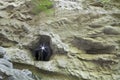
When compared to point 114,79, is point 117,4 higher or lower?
higher

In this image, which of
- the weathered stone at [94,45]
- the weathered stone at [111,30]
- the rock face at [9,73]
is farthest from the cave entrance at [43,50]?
the weathered stone at [111,30]

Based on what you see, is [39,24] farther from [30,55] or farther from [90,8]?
[90,8]

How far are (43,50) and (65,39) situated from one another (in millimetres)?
522

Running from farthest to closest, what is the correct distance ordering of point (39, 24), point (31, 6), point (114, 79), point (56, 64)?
point (31, 6) < point (39, 24) < point (56, 64) < point (114, 79)

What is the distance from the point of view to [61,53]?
5.69 meters

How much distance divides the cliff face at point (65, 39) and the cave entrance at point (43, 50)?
4 centimetres

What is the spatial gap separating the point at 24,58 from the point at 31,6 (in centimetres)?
150

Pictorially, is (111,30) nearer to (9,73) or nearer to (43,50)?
(43,50)

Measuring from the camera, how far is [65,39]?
19.1 ft

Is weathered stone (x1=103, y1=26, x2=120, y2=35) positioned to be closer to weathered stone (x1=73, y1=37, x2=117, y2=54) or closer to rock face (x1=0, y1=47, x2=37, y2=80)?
weathered stone (x1=73, y1=37, x2=117, y2=54)

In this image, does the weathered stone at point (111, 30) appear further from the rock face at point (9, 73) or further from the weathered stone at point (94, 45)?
the rock face at point (9, 73)

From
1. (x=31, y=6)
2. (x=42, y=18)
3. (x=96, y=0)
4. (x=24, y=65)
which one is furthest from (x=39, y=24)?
(x=96, y=0)

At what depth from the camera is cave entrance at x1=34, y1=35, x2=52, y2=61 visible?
5.76m

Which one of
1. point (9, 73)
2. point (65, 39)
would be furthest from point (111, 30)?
point (9, 73)
